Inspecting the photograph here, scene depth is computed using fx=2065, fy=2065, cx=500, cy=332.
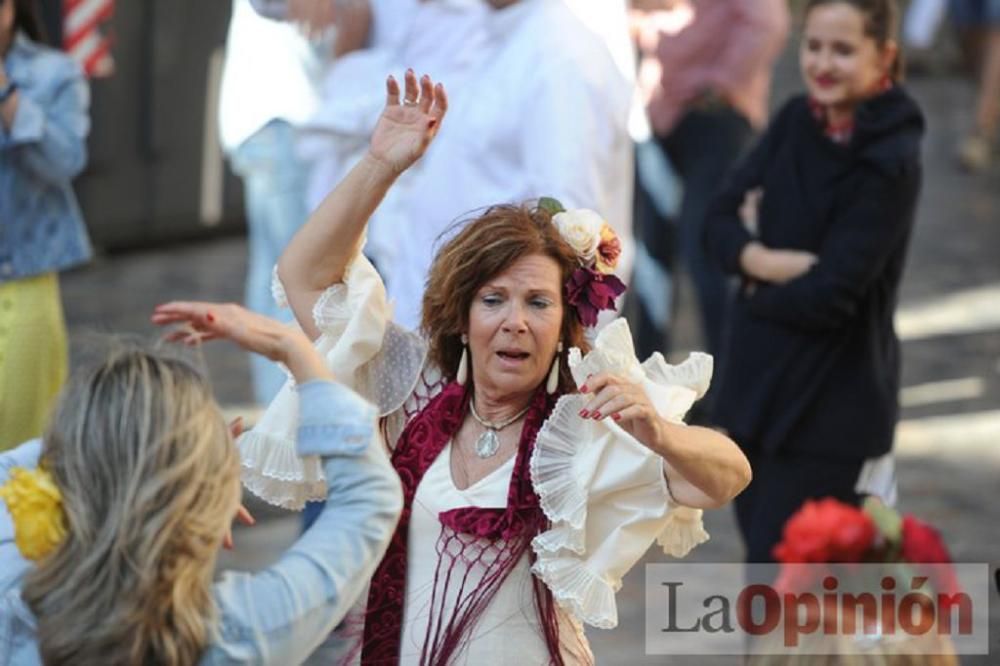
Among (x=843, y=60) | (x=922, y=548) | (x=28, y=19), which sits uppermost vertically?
(x=28, y=19)

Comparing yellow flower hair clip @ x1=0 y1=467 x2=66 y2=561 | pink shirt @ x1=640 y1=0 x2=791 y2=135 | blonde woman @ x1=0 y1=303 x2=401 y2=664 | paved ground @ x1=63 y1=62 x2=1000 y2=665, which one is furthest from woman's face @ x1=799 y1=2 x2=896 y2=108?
yellow flower hair clip @ x1=0 y1=467 x2=66 y2=561

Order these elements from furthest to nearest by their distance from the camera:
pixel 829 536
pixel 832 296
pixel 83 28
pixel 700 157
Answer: pixel 83 28 → pixel 700 157 → pixel 832 296 → pixel 829 536

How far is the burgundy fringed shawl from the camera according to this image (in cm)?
363

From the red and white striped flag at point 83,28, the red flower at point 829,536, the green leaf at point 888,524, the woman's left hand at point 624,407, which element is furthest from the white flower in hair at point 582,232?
the red and white striped flag at point 83,28

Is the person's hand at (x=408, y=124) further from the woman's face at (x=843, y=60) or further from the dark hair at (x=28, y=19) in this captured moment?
the dark hair at (x=28, y=19)

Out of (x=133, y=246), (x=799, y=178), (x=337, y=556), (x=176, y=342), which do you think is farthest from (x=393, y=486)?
(x=133, y=246)

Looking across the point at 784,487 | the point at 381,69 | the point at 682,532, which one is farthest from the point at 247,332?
the point at 381,69

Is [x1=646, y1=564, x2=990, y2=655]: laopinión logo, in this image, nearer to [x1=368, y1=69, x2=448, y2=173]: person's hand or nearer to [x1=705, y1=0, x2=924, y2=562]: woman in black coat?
[x1=705, y1=0, x2=924, y2=562]: woman in black coat

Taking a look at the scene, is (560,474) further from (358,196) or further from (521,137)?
(521,137)

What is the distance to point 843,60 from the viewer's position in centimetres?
528

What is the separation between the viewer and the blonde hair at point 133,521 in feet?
9.09

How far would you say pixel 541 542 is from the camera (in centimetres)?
357

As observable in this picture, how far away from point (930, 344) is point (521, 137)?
14.3ft

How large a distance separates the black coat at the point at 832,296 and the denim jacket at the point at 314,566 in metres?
2.39
